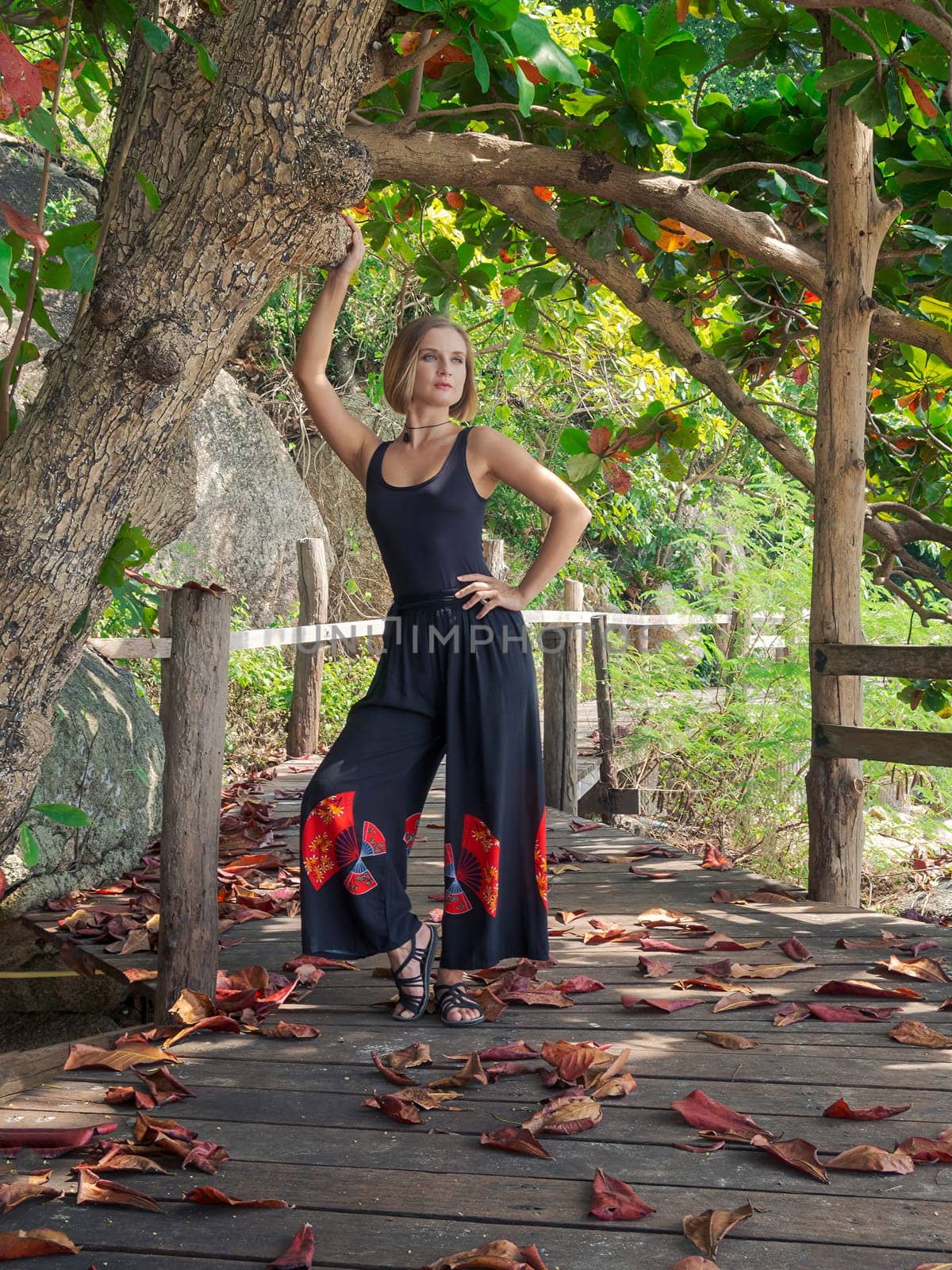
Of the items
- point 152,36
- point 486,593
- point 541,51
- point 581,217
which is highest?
point 581,217

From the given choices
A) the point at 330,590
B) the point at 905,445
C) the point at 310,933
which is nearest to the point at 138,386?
the point at 310,933

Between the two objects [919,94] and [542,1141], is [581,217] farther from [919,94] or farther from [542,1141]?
[542,1141]

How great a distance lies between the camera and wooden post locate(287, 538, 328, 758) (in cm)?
740

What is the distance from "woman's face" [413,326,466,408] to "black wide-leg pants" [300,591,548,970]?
504 millimetres

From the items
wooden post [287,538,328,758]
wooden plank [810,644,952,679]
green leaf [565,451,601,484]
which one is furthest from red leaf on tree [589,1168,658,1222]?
wooden post [287,538,328,758]

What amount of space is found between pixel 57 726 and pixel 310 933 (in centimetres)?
197

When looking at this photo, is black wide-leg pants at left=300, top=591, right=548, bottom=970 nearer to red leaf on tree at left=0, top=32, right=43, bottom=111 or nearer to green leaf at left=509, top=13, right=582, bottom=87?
green leaf at left=509, top=13, right=582, bottom=87

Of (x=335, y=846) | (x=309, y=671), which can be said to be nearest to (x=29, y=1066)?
(x=335, y=846)

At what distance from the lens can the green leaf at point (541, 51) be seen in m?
2.45

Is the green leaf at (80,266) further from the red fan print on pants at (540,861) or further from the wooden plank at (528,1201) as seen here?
the red fan print on pants at (540,861)

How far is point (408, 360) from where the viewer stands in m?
2.94

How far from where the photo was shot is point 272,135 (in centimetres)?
172

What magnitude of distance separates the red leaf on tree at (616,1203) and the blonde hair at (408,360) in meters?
1.77

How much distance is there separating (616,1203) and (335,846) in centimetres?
117
